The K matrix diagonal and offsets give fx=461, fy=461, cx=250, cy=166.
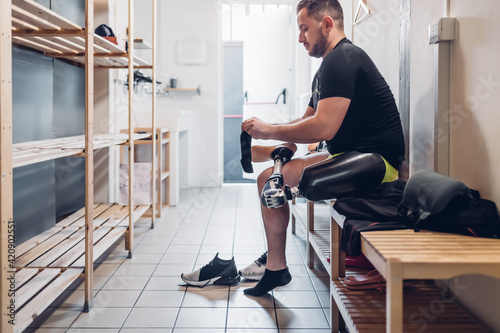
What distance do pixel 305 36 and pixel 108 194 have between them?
2.19 metres

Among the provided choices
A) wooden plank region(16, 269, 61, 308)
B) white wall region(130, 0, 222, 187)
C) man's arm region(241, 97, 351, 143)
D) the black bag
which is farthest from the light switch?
white wall region(130, 0, 222, 187)

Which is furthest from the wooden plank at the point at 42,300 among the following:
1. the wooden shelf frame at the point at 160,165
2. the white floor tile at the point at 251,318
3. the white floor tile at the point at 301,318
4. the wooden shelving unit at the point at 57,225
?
the wooden shelf frame at the point at 160,165

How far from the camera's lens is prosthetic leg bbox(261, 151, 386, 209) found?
1.70 m

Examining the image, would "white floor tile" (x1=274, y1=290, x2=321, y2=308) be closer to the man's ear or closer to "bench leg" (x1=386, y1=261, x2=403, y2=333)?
"bench leg" (x1=386, y1=261, x2=403, y2=333)

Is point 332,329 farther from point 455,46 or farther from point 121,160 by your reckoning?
point 121,160

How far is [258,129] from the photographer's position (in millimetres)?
2074

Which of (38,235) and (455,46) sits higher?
(455,46)

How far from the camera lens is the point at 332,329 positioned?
1830mm

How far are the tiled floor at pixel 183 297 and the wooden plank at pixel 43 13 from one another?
4.05 feet

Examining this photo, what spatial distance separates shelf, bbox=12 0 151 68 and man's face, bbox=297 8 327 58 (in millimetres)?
981

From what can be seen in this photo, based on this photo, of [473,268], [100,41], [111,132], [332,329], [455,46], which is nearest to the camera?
[473,268]

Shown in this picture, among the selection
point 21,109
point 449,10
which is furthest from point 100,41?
point 449,10

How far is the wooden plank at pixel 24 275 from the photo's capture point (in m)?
1.84

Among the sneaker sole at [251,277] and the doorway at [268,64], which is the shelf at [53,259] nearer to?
the sneaker sole at [251,277]
